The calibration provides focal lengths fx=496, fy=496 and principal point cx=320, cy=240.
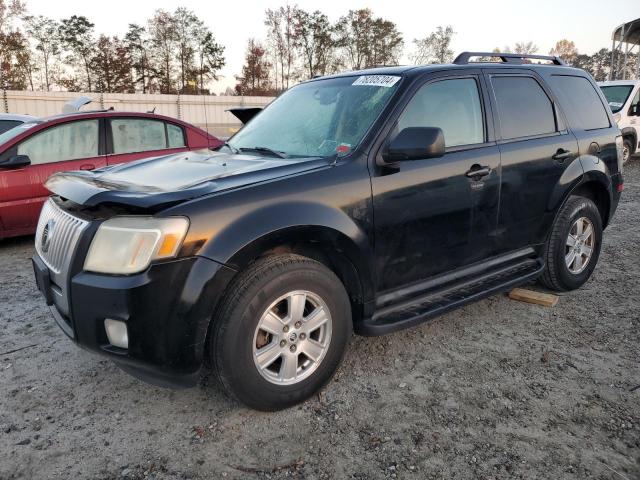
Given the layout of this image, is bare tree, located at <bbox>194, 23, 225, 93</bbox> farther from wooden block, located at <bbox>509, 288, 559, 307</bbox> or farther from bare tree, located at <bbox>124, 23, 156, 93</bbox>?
wooden block, located at <bbox>509, 288, 559, 307</bbox>

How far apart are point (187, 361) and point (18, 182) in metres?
4.56

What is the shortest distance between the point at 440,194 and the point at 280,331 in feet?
4.40

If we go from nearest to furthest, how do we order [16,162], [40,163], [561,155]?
[561,155] < [16,162] < [40,163]

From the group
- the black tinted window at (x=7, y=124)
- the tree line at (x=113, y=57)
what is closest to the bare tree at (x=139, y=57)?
the tree line at (x=113, y=57)

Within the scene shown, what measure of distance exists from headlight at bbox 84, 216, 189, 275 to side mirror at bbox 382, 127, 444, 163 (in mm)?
1250

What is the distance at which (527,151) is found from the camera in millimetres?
3662

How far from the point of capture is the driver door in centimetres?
292

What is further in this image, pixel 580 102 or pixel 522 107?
pixel 580 102

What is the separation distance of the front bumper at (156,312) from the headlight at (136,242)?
47 mm

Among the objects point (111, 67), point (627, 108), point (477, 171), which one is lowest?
point (477, 171)

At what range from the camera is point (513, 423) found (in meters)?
2.53

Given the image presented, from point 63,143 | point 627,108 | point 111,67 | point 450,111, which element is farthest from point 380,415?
point 111,67

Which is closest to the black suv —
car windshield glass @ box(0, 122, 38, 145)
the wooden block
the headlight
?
the headlight

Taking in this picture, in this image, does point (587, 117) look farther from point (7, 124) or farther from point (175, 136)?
point (7, 124)
